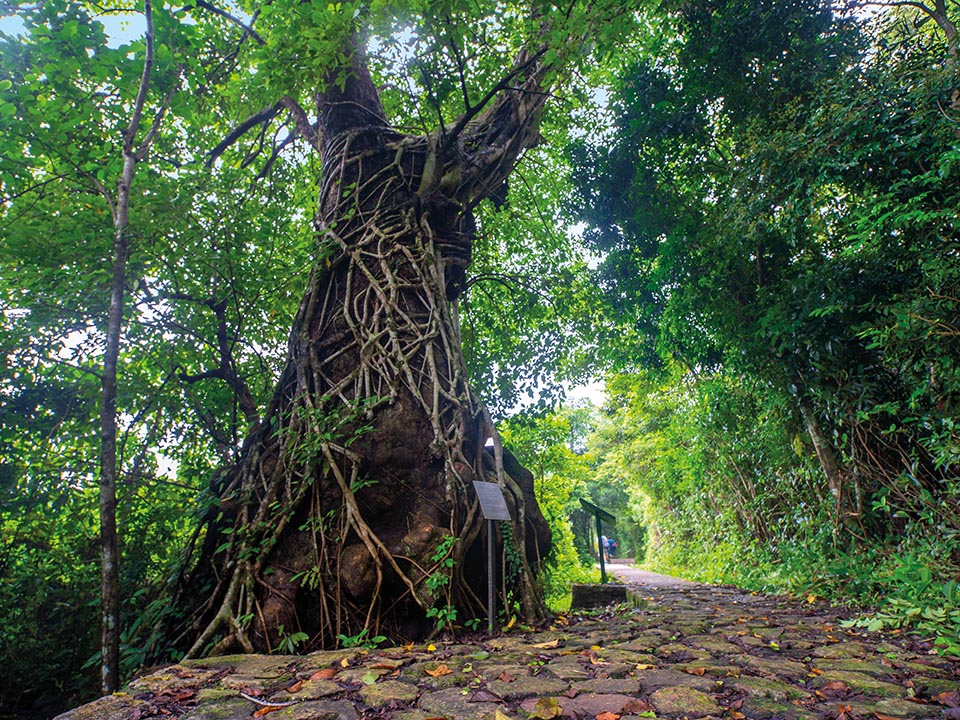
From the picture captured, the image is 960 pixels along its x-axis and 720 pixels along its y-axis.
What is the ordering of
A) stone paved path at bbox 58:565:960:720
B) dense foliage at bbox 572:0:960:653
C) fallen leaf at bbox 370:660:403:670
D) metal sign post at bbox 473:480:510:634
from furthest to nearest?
dense foliage at bbox 572:0:960:653
metal sign post at bbox 473:480:510:634
fallen leaf at bbox 370:660:403:670
stone paved path at bbox 58:565:960:720

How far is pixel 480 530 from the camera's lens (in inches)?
141

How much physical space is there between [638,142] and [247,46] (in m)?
4.92

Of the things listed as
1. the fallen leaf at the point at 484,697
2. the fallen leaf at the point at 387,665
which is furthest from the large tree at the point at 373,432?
the fallen leaf at the point at 484,697

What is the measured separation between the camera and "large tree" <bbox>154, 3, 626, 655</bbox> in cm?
314

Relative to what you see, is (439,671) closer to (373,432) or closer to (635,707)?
(635,707)

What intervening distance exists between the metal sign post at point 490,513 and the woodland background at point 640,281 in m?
1.14

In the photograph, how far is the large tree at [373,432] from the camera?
10.3 ft

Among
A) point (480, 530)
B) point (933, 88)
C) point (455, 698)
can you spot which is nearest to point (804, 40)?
point (933, 88)

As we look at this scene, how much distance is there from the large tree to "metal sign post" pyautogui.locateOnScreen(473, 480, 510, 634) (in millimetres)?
227

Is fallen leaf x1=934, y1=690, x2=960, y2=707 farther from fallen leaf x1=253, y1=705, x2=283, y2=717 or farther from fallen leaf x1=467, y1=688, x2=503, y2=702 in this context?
fallen leaf x1=253, y1=705, x2=283, y2=717

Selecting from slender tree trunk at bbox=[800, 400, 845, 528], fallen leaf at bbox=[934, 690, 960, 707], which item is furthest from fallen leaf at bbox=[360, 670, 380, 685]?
slender tree trunk at bbox=[800, 400, 845, 528]

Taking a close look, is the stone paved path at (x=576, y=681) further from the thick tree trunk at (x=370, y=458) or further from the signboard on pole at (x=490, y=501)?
the signboard on pole at (x=490, y=501)

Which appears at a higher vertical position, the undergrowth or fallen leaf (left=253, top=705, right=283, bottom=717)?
fallen leaf (left=253, top=705, right=283, bottom=717)

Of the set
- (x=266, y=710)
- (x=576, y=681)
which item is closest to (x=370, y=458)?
(x=266, y=710)
